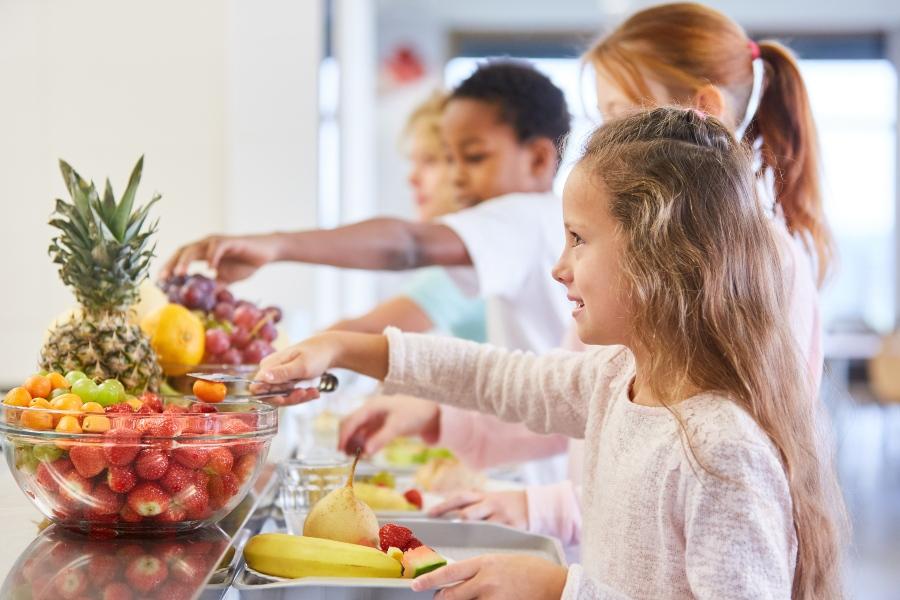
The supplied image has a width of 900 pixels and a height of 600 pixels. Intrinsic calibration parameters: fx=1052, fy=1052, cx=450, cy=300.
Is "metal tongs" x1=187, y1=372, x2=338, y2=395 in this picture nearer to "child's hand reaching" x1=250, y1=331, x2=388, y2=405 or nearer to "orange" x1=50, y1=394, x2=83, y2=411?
"child's hand reaching" x1=250, y1=331, x2=388, y2=405

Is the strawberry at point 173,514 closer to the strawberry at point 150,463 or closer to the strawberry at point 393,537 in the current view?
the strawberry at point 150,463

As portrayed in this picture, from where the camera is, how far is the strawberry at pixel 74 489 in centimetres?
107

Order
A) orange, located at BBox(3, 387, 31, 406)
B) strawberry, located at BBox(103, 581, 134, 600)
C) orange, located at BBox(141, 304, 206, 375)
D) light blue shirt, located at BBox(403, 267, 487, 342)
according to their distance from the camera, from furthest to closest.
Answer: light blue shirt, located at BBox(403, 267, 487, 342), orange, located at BBox(141, 304, 206, 375), orange, located at BBox(3, 387, 31, 406), strawberry, located at BBox(103, 581, 134, 600)

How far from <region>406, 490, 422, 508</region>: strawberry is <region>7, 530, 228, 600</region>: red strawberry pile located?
21.9 inches

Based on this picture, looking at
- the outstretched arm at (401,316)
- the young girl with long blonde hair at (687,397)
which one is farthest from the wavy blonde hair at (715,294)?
the outstretched arm at (401,316)

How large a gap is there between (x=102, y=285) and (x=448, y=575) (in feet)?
2.00

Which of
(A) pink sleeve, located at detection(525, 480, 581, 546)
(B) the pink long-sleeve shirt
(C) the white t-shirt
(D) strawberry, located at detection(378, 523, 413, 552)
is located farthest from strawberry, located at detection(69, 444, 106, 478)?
(C) the white t-shirt

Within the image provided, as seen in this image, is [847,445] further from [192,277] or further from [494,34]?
[192,277]

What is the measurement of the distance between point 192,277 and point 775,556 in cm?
102

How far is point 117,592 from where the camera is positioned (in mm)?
919

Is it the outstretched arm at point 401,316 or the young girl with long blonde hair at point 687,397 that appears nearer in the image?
the young girl with long blonde hair at point 687,397

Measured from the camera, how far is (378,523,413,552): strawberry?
1201mm

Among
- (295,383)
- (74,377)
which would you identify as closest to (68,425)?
(74,377)

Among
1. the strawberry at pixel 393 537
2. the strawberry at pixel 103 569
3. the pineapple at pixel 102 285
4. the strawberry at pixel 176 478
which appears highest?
the pineapple at pixel 102 285
